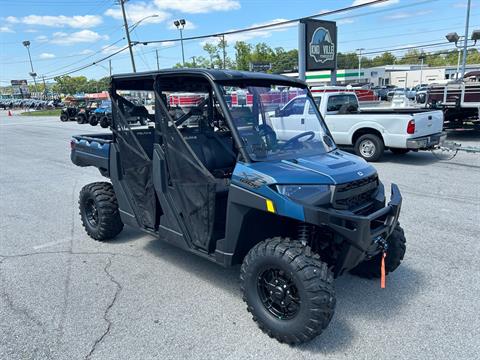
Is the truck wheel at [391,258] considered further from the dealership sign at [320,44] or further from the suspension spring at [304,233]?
the dealership sign at [320,44]

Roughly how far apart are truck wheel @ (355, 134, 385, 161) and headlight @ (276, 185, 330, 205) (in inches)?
300

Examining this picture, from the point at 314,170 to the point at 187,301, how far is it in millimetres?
1680

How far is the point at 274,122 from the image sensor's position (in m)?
3.73

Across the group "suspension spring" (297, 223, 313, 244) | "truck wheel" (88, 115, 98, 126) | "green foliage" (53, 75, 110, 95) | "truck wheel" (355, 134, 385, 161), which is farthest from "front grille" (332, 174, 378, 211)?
"green foliage" (53, 75, 110, 95)

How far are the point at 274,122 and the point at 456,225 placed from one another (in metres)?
3.31

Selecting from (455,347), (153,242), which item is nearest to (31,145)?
(153,242)

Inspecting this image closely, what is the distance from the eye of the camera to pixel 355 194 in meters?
3.18

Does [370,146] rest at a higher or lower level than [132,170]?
lower

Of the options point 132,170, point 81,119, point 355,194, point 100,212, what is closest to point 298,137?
point 355,194

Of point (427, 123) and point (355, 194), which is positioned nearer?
point (355, 194)

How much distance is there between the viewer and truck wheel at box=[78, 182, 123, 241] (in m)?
4.95

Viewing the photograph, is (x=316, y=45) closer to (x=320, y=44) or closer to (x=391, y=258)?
(x=320, y=44)

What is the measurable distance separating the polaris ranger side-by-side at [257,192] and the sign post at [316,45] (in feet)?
39.9

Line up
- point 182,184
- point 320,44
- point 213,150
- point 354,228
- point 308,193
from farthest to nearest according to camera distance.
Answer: point 320,44, point 213,150, point 182,184, point 308,193, point 354,228
